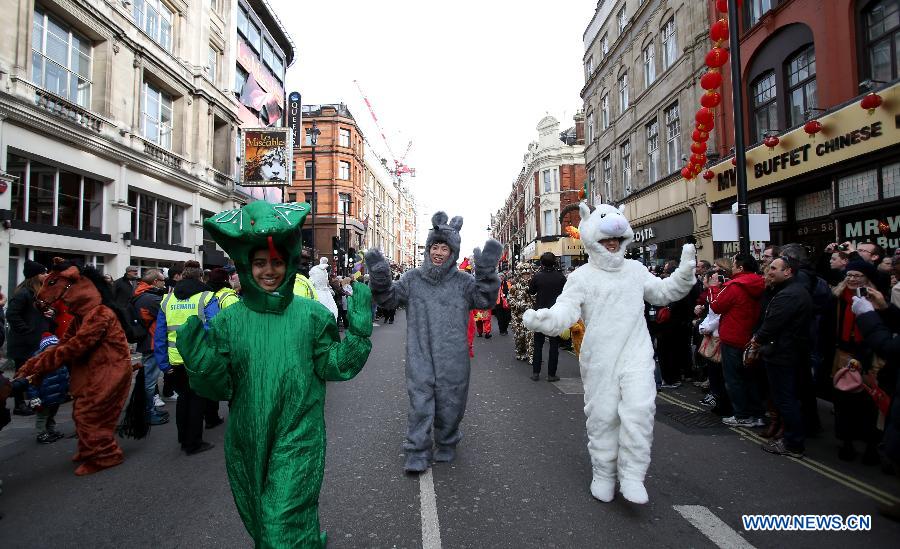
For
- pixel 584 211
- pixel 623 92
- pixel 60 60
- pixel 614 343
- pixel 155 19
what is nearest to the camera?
pixel 614 343

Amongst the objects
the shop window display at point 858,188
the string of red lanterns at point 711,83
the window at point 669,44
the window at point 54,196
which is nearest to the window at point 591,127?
the window at point 669,44

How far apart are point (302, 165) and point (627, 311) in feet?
172

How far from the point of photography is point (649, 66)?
68.7 ft

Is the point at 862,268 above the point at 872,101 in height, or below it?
below

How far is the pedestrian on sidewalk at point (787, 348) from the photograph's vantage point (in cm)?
469

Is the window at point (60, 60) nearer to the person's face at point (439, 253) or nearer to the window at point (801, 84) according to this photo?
the person's face at point (439, 253)

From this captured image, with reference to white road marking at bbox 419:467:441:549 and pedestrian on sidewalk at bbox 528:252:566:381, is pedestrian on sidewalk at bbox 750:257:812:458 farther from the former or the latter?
pedestrian on sidewalk at bbox 528:252:566:381

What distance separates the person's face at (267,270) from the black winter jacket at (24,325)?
5.78 m

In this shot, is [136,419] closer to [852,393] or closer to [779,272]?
[779,272]

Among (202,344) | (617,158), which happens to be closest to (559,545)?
(202,344)

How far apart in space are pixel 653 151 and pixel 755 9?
6.85 m

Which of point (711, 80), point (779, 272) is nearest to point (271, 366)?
point (779, 272)

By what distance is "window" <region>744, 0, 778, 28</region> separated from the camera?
1394 cm

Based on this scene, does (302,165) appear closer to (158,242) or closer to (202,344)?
(158,242)
